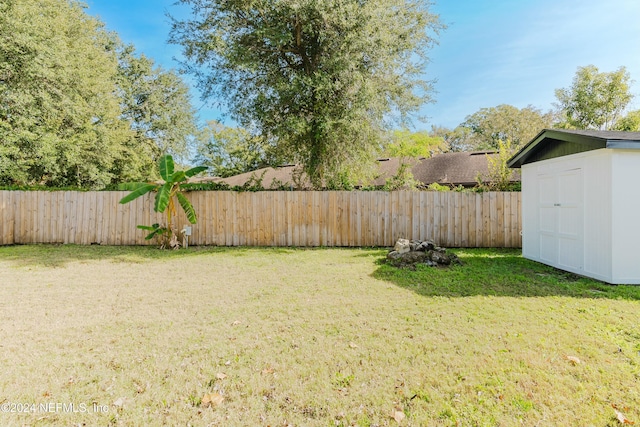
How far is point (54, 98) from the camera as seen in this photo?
45.8 feet

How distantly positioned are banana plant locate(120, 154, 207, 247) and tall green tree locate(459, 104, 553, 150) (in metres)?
26.1

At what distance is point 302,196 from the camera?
380 inches

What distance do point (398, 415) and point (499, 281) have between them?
427cm

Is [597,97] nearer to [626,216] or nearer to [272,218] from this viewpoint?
[626,216]

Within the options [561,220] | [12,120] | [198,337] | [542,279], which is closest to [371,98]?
[561,220]

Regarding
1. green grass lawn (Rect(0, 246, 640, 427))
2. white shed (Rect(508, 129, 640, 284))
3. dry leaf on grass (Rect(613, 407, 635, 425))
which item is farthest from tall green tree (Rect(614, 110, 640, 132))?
dry leaf on grass (Rect(613, 407, 635, 425))

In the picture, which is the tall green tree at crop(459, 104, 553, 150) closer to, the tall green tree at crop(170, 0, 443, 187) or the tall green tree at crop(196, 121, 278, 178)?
the tall green tree at crop(170, 0, 443, 187)

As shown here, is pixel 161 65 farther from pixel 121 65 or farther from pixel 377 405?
pixel 377 405

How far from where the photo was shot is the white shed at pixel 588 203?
505 centimetres

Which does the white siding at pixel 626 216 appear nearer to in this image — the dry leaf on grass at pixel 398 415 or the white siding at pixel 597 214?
the white siding at pixel 597 214

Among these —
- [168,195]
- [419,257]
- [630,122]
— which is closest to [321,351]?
[419,257]

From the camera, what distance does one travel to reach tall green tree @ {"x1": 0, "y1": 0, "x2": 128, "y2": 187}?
12477 mm

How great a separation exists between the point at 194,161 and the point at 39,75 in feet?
48.4

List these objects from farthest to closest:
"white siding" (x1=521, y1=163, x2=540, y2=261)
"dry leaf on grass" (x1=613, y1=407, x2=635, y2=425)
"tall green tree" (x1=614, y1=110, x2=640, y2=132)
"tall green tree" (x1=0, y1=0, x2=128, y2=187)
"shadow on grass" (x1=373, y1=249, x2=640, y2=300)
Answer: "tall green tree" (x1=614, y1=110, x2=640, y2=132), "tall green tree" (x1=0, y1=0, x2=128, y2=187), "white siding" (x1=521, y1=163, x2=540, y2=261), "shadow on grass" (x1=373, y1=249, x2=640, y2=300), "dry leaf on grass" (x1=613, y1=407, x2=635, y2=425)
